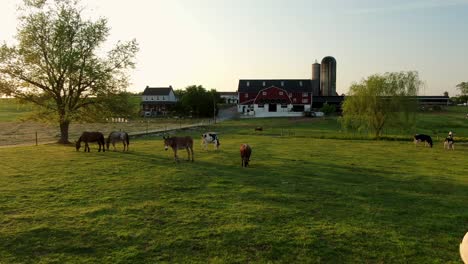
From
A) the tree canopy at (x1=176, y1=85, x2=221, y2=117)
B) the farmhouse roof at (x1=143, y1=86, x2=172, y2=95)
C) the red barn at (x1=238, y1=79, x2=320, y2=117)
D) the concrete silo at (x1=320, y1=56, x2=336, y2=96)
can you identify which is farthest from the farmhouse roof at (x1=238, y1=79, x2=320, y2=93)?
the concrete silo at (x1=320, y1=56, x2=336, y2=96)

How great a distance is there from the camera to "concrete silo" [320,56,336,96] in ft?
392

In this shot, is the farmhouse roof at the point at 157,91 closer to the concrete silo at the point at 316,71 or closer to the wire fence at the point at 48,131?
the wire fence at the point at 48,131

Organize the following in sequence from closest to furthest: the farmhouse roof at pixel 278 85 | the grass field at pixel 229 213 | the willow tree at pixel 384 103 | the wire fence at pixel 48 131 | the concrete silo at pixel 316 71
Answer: the grass field at pixel 229 213 < the wire fence at pixel 48 131 < the willow tree at pixel 384 103 < the farmhouse roof at pixel 278 85 < the concrete silo at pixel 316 71

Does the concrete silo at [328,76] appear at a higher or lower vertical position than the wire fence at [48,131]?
higher

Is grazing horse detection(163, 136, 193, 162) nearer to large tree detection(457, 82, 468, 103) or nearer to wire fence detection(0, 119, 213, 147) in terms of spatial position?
wire fence detection(0, 119, 213, 147)

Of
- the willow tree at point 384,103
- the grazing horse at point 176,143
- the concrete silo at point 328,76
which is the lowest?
the grazing horse at point 176,143

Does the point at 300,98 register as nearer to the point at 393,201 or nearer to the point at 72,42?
the point at 72,42

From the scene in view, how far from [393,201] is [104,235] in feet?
30.0

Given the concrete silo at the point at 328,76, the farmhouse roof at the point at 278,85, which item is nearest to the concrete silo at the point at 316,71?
the concrete silo at the point at 328,76

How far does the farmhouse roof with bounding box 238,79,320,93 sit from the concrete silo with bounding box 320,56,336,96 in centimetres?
2910

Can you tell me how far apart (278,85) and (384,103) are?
54.1m

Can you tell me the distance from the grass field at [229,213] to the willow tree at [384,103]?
22.9 metres

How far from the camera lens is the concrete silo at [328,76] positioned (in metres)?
119

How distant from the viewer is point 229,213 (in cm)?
987
